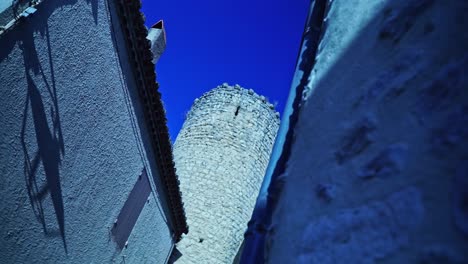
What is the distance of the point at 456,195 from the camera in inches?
31.6

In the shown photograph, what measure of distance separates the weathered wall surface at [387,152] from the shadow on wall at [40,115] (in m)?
2.52

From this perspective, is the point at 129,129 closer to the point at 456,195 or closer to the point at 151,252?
the point at 151,252

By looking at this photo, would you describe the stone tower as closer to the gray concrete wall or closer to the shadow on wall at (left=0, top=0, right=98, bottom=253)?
the gray concrete wall

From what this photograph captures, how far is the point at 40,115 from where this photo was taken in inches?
131

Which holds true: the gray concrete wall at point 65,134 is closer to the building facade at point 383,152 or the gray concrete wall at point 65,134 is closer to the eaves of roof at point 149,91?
the eaves of roof at point 149,91

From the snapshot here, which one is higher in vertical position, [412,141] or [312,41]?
[312,41]

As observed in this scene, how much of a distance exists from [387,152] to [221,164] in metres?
9.53

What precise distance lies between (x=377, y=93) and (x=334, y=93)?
366mm

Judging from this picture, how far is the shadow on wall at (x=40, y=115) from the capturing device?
3.00m

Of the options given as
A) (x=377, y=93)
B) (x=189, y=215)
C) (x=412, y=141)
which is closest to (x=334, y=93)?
(x=377, y=93)

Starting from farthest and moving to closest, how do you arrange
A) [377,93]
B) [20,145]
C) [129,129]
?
[129,129] < [20,145] < [377,93]

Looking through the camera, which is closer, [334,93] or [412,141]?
[412,141]

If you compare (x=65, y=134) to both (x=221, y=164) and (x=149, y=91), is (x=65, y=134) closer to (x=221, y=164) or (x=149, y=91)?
(x=149, y=91)

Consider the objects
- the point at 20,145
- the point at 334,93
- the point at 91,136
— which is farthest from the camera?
the point at 91,136
